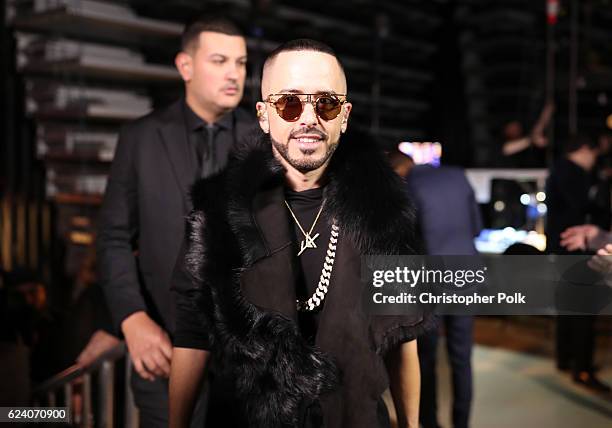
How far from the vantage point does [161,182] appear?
6.85ft

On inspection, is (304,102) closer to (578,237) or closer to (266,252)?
(266,252)

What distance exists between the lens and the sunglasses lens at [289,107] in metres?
1.33

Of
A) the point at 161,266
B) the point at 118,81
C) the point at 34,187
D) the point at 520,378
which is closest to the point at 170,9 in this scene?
the point at 118,81

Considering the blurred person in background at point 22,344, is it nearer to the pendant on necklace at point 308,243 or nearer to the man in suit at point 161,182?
the man in suit at point 161,182

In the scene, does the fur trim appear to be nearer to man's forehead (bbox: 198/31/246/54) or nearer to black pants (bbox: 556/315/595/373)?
man's forehead (bbox: 198/31/246/54)

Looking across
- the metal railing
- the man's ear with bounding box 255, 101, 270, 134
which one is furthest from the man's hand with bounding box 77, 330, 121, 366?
the man's ear with bounding box 255, 101, 270, 134

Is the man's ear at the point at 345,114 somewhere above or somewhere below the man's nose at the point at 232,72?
below

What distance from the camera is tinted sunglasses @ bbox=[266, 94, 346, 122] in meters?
1.32

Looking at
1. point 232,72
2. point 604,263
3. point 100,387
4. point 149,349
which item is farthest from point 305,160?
point 100,387

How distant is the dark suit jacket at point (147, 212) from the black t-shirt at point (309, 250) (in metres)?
0.69

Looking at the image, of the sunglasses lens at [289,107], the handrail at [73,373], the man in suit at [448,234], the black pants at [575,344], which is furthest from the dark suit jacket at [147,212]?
the black pants at [575,344]

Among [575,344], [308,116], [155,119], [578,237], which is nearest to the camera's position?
[308,116]

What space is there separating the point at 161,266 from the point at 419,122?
25.5ft

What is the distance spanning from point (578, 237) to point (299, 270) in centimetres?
55
